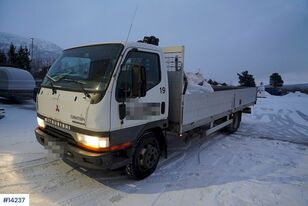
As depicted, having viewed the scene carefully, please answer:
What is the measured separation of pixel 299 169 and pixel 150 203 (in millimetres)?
3436

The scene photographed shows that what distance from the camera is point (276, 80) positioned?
46656 mm

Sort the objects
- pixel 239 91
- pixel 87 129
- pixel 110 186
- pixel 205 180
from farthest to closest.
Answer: pixel 239 91 → pixel 205 180 → pixel 110 186 → pixel 87 129

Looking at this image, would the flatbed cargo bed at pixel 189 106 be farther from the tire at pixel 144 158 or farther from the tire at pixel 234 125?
the tire at pixel 234 125

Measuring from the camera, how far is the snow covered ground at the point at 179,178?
3.51 m

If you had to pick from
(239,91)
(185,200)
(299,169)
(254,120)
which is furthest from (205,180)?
(254,120)

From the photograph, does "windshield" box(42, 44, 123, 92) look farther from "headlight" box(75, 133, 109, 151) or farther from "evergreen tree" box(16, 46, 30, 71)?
"evergreen tree" box(16, 46, 30, 71)

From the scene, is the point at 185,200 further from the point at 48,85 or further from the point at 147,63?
the point at 48,85

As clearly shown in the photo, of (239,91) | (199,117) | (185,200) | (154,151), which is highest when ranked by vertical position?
(239,91)

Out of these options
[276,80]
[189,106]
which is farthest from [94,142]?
[276,80]

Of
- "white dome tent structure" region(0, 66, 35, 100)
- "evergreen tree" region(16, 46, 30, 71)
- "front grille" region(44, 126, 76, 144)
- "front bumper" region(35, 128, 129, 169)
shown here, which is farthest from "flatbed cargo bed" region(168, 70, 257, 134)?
"evergreen tree" region(16, 46, 30, 71)

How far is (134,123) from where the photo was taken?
145 inches

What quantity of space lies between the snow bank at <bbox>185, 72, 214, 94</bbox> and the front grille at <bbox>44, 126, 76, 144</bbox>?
259 cm

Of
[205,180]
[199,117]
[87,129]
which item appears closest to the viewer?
[87,129]

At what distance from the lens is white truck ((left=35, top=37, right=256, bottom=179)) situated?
327cm
